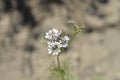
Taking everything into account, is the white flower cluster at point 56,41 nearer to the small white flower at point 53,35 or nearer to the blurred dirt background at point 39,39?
the small white flower at point 53,35

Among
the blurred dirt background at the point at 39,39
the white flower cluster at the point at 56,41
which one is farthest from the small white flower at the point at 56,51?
the blurred dirt background at the point at 39,39

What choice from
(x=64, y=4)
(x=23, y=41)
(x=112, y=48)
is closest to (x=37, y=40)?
(x=23, y=41)

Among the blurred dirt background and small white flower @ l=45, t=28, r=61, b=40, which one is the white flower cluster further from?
the blurred dirt background

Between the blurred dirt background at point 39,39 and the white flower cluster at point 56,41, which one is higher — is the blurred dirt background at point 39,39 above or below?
above

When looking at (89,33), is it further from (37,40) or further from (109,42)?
(37,40)

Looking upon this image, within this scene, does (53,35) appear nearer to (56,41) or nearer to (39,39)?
(56,41)

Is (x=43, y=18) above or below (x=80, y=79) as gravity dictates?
above
